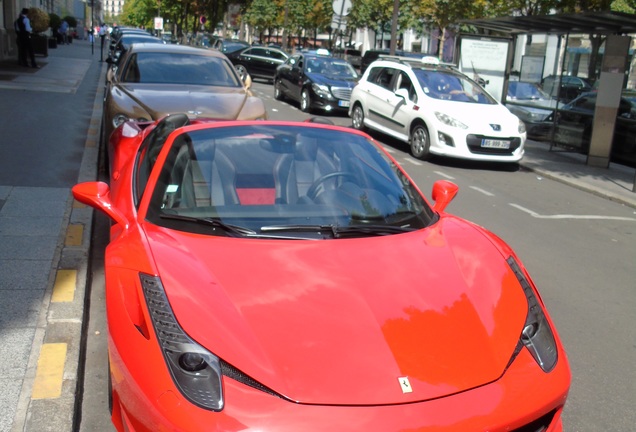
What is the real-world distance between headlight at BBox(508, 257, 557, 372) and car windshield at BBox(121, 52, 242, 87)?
285 inches

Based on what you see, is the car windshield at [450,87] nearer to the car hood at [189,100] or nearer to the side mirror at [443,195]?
the car hood at [189,100]

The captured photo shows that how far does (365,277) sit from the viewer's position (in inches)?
120

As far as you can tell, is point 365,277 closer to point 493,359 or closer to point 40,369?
point 493,359

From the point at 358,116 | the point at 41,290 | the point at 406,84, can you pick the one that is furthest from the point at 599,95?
the point at 41,290

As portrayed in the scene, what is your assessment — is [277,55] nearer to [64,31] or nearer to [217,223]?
[64,31]

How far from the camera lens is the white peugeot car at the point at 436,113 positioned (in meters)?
12.4

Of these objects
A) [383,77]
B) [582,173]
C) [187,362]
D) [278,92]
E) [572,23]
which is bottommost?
[582,173]

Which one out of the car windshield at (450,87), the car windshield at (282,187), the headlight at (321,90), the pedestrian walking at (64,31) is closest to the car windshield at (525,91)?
the car windshield at (450,87)

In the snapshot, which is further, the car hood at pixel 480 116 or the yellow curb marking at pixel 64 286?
the car hood at pixel 480 116

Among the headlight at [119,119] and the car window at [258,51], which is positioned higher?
the car window at [258,51]

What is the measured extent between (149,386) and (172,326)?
0.24m

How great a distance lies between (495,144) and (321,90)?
7.86m

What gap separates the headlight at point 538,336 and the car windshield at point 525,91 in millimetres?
14024

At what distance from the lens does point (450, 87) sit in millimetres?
13766
